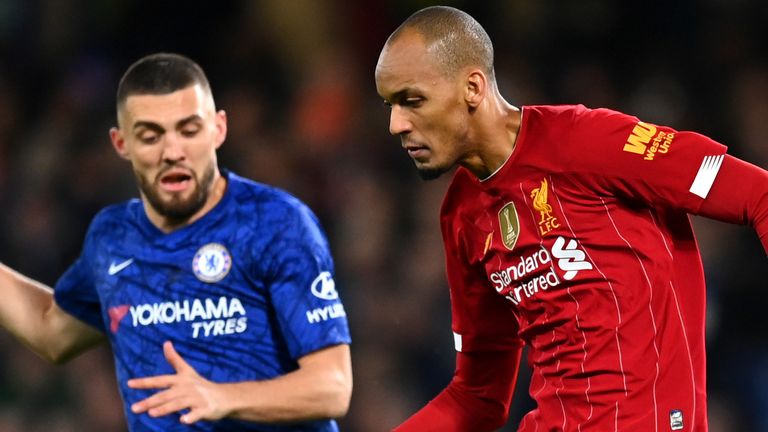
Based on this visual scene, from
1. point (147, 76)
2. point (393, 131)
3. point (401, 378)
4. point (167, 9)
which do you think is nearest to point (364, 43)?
point (167, 9)

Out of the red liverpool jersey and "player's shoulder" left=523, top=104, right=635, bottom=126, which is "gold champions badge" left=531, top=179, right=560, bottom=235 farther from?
"player's shoulder" left=523, top=104, right=635, bottom=126

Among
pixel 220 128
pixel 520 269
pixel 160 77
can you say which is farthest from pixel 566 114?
pixel 160 77

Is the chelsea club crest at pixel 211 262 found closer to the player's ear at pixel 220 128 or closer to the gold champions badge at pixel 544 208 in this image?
the player's ear at pixel 220 128

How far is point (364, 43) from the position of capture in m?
9.23

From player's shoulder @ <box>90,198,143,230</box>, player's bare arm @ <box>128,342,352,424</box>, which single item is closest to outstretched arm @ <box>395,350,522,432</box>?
player's bare arm @ <box>128,342,352,424</box>

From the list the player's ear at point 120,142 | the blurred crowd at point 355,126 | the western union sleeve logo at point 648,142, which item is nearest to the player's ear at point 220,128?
the player's ear at point 120,142

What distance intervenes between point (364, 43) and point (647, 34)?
2054 millimetres

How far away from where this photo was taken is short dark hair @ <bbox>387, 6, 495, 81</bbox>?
155 inches

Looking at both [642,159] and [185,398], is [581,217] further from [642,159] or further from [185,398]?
[185,398]

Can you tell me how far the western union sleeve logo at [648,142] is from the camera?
3686 mm

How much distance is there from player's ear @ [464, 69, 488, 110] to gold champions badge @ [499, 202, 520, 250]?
13.2 inches

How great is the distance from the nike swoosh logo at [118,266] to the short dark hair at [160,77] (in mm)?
558

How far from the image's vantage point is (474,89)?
3.95 metres

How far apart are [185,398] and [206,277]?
62 cm
